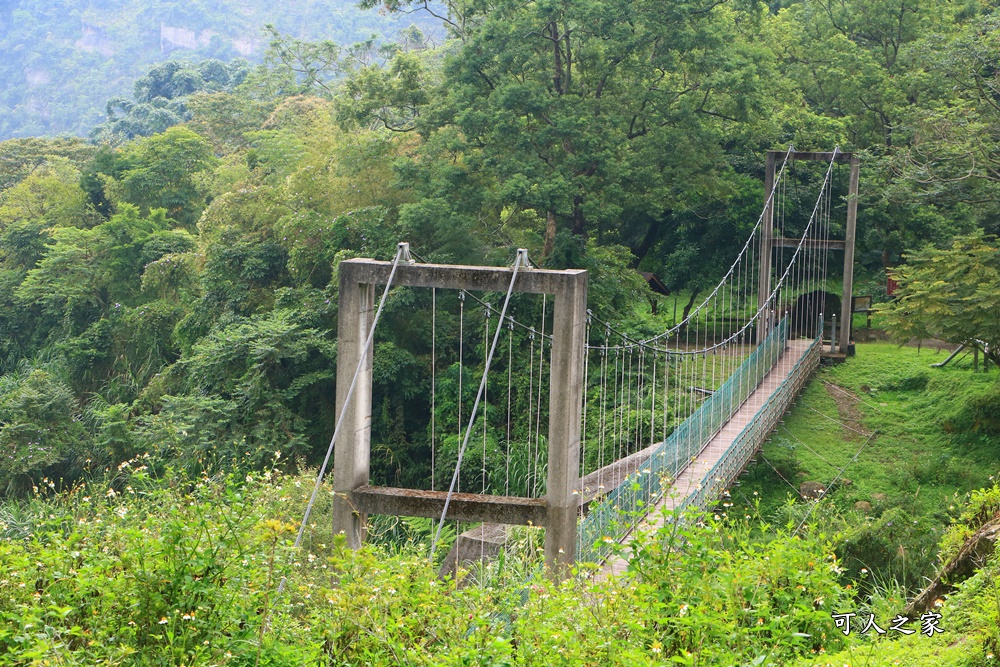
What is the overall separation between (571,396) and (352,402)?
117 centimetres

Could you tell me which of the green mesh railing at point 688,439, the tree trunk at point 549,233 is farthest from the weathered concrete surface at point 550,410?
the tree trunk at point 549,233

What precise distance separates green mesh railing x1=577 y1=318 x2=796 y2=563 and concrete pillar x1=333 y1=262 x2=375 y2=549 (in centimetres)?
124

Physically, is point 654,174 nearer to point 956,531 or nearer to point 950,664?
point 956,531

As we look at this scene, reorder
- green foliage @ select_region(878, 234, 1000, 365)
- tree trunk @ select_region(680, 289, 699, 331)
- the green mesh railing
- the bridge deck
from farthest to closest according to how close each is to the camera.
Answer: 1. tree trunk @ select_region(680, 289, 699, 331)
2. green foliage @ select_region(878, 234, 1000, 365)
3. the bridge deck
4. the green mesh railing

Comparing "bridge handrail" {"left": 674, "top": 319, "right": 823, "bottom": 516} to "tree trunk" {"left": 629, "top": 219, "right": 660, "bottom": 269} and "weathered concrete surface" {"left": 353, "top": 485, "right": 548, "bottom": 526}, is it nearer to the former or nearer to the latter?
"weathered concrete surface" {"left": 353, "top": 485, "right": 548, "bottom": 526}

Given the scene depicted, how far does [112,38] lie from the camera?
2387 inches

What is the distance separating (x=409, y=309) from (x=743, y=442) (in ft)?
18.1

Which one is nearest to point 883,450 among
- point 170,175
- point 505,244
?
point 505,244

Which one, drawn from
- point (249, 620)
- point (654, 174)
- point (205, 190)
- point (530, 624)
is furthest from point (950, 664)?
point (205, 190)

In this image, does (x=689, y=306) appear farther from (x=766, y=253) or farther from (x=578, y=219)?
(x=578, y=219)

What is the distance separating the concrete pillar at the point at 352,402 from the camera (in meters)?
6.11

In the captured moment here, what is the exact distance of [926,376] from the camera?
13680 millimetres

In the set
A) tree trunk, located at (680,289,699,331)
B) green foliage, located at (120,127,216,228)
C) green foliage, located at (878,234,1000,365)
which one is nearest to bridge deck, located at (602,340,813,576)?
green foliage, located at (878,234,1000,365)

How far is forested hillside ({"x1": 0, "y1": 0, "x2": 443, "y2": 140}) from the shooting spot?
56.2 m
